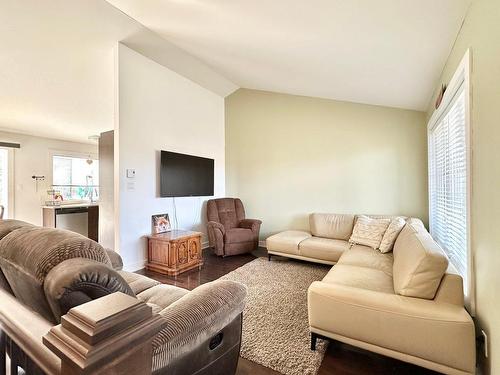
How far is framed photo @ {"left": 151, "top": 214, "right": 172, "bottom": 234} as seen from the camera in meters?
3.55

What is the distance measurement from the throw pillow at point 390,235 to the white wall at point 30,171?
7.32m

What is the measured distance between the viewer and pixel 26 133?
5.79 meters

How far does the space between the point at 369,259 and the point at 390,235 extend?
0.53 m

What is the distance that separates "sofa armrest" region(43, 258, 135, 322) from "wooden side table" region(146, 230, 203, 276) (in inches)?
97.0

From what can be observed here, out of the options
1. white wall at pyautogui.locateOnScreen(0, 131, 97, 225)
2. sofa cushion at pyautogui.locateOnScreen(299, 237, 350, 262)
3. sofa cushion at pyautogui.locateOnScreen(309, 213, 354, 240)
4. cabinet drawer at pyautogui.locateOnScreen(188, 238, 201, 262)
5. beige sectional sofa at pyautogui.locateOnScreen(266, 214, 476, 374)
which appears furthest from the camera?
white wall at pyautogui.locateOnScreen(0, 131, 97, 225)

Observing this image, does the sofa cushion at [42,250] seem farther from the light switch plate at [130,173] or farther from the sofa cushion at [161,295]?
the light switch plate at [130,173]

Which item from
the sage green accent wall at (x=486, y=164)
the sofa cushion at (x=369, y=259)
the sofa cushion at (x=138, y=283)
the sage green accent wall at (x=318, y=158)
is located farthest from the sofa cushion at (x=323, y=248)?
the sofa cushion at (x=138, y=283)

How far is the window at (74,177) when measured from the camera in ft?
21.1

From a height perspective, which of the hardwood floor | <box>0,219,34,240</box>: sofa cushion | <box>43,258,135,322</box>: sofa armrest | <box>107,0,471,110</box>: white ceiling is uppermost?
<box>107,0,471,110</box>: white ceiling

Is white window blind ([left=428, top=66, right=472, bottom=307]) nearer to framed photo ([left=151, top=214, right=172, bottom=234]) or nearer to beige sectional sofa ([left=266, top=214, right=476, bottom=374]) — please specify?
beige sectional sofa ([left=266, top=214, right=476, bottom=374])

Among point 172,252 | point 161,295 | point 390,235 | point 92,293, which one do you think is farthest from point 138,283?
point 390,235

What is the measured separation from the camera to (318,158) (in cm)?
441

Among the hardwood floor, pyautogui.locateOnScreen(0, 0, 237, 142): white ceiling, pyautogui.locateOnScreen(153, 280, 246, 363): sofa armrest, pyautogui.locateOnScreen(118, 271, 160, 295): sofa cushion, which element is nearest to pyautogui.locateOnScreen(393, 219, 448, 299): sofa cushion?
the hardwood floor

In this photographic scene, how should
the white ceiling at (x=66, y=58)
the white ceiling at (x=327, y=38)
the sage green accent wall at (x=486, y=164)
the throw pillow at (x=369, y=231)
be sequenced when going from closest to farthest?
the sage green accent wall at (x=486, y=164)
the white ceiling at (x=327, y=38)
the white ceiling at (x=66, y=58)
the throw pillow at (x=369, y=231)
